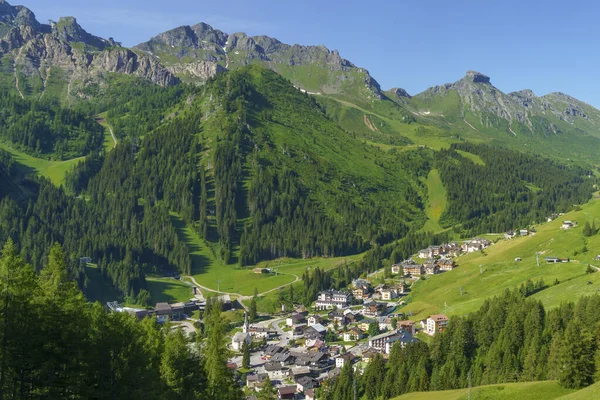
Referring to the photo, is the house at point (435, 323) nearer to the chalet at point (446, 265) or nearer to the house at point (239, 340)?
the house at point (239, 340)

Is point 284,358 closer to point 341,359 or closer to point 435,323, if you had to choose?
point 341,359

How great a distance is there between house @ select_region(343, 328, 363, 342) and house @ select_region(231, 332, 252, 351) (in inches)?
965

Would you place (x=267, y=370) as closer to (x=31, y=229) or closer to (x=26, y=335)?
(x=26, y=335)

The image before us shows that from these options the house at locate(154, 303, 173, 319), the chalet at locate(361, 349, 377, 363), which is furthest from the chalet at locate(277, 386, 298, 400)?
the house at locate(154, 303, 173, 319)

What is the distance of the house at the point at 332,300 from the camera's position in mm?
170500

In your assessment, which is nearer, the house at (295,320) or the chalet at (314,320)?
the chalet at (314,320)

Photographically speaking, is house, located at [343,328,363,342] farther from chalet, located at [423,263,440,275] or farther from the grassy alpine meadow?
chalet, located at [423,263,440,275]

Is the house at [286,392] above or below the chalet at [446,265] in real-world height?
below

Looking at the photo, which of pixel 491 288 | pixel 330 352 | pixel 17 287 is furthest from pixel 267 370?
pixel 17 287

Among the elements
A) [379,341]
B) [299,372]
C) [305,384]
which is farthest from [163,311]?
[379,341]

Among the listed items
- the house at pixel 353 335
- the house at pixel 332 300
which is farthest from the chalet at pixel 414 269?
the house at pixel 353 335

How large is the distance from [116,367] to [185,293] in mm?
149182

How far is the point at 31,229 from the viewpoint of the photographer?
198875mm

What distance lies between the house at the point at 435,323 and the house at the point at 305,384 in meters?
29.8
